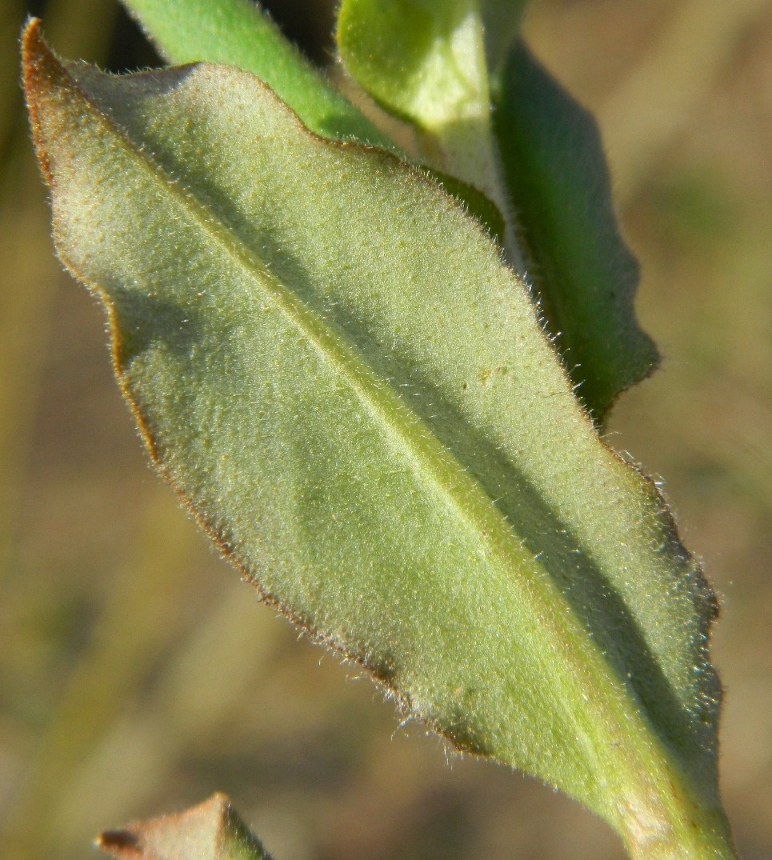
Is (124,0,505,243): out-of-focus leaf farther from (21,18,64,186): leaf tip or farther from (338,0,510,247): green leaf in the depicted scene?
(21,18,64,186): leaf tip

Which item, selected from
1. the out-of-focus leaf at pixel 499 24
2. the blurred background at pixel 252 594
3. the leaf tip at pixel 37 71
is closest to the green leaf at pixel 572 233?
the out-of-focus leaf at pixel 499 24

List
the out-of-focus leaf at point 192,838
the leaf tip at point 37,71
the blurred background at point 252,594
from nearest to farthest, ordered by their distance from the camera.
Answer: the leaf tip at point 37,71, the out-of-focus leaf at point 192,838, the blurred background at point 252,594

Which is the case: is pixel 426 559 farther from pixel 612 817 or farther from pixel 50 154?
pixel 50 154

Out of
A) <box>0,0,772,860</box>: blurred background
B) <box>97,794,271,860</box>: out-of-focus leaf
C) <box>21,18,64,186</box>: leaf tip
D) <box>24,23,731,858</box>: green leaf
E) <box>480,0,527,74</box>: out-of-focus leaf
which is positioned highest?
<box>480,0,527,74</box>: out-of-focus leaf

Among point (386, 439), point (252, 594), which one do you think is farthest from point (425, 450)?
point (252, 594)

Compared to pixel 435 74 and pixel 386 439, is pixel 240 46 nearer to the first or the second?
pixel 435 74

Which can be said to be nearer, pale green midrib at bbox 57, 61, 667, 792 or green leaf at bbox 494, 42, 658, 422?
pale green midrib at bbox 57, 61, 667, 792

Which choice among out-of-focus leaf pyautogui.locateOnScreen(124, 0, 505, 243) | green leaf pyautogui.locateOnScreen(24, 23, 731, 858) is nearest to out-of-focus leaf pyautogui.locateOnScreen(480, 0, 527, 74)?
out-of-focus leaf pyautogui.locateOnScreen(124, 0, 505, 243)

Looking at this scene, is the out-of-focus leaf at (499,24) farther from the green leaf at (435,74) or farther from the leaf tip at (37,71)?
the leaf tip at (37,71)
